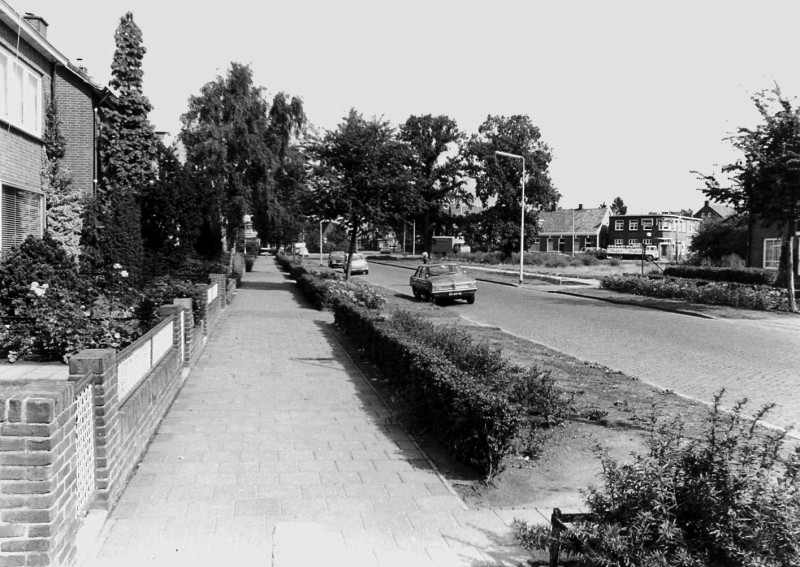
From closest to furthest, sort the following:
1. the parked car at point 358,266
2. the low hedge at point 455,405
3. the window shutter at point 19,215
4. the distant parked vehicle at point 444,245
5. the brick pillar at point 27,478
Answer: the brick pillar at point 27,478, the low hedge at point 455,405, the window shutter at point 19,215, the parked car at point 358,266, the distant parked vehicle at point 444,245

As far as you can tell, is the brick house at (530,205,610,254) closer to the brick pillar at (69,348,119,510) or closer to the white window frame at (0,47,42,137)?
the white window frame at (0,47,42,137)

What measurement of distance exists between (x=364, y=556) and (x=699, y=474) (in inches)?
82.1

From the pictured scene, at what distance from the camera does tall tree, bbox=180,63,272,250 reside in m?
35.0

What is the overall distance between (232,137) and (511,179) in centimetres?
3639

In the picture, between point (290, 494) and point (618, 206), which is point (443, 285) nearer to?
point (290, 494)

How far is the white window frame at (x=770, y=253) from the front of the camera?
35769mm

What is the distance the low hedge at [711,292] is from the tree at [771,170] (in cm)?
61

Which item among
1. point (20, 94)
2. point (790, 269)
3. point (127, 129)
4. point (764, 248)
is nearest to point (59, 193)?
point (20, 94)

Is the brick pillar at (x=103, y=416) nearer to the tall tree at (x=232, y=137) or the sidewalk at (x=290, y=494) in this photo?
the sidewalk at (x=290, y=494)

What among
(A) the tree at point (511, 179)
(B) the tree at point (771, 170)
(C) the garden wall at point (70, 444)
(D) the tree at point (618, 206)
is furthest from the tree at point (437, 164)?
(D) the tree at point (618, 206)

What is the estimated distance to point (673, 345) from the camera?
1438cm

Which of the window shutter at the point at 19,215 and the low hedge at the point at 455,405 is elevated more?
the window shutter at the point at 19,215

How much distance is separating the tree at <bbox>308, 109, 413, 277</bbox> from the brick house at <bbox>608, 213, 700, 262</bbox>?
72175 mm

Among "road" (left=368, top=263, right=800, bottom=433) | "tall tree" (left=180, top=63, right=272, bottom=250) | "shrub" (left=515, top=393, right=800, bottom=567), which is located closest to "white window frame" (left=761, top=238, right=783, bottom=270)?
"road" (left=368, top=263, right=800, bottom=433)
